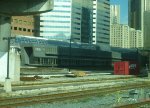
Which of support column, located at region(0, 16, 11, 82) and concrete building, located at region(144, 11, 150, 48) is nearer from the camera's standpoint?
support column, located at region(0, 16, 11, 82)

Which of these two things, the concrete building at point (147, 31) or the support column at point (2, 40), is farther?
the concrete building at point (147, 31)

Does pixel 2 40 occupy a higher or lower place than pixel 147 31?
lower

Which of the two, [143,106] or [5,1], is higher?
[5,1]

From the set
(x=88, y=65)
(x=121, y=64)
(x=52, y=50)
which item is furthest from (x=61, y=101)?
(x=88, y=65)

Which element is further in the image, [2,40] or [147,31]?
[147,31]

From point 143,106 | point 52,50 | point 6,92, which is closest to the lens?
point 143,106

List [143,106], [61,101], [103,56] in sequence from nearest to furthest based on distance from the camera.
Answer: [143,106] < [61,101] < [103,56]

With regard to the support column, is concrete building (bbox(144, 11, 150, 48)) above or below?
above

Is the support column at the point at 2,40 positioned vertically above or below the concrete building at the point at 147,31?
below

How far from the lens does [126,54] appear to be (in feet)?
586

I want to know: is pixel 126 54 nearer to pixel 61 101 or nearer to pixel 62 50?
pixel 62 50

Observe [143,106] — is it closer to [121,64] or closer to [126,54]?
[121,64]

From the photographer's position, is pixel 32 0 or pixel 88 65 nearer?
pixel 32 0

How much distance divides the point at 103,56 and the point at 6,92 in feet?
438
